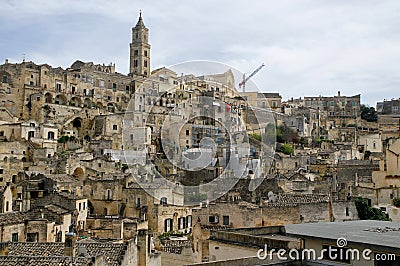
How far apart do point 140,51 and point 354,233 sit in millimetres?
85399

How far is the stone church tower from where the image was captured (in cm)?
9244

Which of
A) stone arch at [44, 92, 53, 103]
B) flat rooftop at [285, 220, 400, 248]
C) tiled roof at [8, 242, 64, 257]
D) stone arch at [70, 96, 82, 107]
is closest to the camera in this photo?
flat rooftop at [285, 220, 400, 248]

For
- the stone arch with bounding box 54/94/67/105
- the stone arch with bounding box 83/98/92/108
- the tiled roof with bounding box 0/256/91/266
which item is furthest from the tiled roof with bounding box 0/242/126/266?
the stone arch with bounding box 83/98/92/108

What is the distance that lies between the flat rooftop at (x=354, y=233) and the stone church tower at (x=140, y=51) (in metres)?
82.3

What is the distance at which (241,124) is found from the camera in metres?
53.6

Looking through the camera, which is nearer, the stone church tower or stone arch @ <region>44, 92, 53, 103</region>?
stone arch @ <region>44, 92, 53, 103</region>

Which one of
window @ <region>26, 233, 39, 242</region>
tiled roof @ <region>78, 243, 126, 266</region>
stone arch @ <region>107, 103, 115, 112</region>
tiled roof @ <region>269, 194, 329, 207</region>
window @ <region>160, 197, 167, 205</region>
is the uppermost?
stone arch @ <region>107, 103, 115, 112</region>

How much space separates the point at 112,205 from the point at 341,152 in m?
32.5

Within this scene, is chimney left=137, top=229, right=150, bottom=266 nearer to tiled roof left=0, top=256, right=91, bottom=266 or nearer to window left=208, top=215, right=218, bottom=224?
tiled roof left=0, top=256, right=91, bottom=266

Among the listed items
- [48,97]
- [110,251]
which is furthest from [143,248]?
[48,97]

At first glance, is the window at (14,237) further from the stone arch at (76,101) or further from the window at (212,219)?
the stone arch at (76,101)

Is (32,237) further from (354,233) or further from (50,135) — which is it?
(50,135)


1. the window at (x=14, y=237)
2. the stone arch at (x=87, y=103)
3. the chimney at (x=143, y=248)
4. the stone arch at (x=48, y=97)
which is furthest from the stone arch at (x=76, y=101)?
the chimney at (x=143, y=248)

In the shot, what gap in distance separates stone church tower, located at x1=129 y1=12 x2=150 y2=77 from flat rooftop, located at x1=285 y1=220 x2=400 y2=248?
82326 mm
